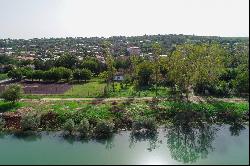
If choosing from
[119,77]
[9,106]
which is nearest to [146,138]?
[9,106]

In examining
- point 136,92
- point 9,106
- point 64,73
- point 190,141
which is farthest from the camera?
point 64,73

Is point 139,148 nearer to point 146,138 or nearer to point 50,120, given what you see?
point 146,138

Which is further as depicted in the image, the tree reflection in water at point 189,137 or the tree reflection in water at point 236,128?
the tree reflection in water at point 236,128

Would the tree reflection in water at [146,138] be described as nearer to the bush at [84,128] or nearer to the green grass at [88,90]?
the bush at [84,128]

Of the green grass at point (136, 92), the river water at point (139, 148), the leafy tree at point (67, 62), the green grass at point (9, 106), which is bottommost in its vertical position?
the river water at point (139, 148)

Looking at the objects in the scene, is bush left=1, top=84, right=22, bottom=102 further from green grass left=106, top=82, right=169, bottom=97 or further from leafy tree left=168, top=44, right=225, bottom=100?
leafy tree left=168, top=44, right=225, bottom=100

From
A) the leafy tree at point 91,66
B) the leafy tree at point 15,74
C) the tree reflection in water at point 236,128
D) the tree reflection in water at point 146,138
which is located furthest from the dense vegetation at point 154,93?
the leafy tree at point 91,66

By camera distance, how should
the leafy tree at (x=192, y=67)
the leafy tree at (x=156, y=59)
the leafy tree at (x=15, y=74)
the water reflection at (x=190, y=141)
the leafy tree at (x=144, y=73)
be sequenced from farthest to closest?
the leafy tree at (x=15, y=74)
the leafy tree at (x=144, y=73)
the leafy tree at (x=156, y=59)
the leafy tree at (x=192, y=67)
the water reflection at (x=190, y=141)
